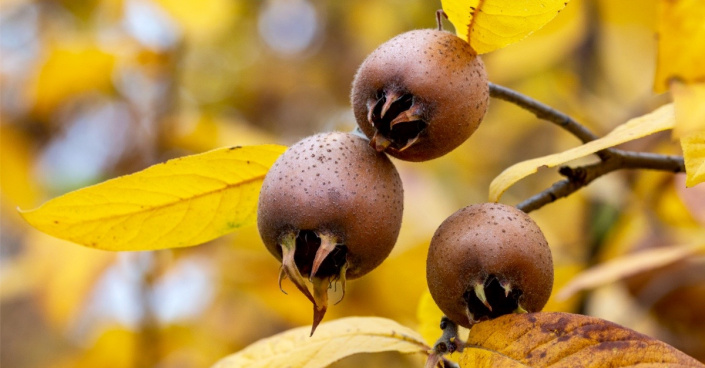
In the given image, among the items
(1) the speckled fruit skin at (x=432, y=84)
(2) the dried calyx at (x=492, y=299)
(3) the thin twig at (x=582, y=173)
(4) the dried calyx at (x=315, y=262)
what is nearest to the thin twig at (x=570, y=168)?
(3) the thin twig at (x=582, y=173)

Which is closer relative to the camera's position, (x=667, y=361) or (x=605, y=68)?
(x=667, y=361)

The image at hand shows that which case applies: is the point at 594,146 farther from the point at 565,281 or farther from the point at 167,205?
the point at 565,281

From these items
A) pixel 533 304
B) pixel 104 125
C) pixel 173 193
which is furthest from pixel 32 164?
pixel 533 304

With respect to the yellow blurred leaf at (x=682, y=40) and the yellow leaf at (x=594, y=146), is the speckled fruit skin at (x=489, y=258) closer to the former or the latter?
the yellow leaf at (x=594, y=146)

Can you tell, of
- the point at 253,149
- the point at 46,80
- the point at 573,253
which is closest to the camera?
the point at 253,149

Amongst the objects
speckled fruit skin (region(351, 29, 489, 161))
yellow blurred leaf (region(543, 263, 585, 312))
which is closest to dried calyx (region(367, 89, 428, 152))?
speckled fruit skin (region(351, 29, 489, 161))

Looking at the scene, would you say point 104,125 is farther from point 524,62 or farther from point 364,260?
point 364,260

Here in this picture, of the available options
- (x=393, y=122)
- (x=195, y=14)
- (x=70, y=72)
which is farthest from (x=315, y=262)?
(x=70, y=72)
